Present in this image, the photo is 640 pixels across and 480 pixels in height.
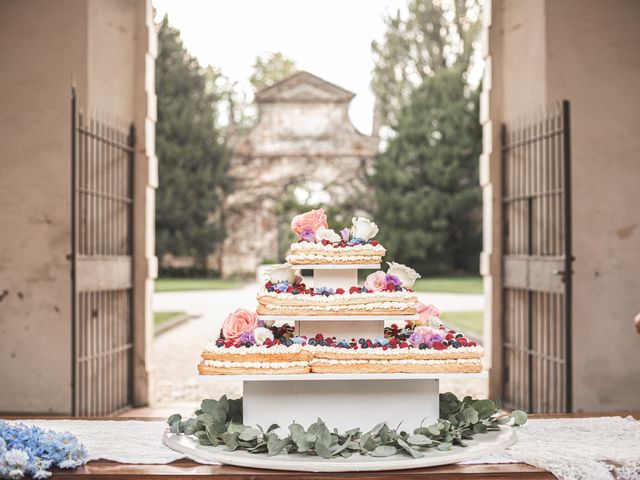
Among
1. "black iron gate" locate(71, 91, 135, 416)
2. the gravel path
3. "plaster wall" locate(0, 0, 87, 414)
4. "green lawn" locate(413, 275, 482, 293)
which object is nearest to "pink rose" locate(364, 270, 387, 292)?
the gravel path

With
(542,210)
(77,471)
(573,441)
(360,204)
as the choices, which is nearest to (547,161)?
(542,210)

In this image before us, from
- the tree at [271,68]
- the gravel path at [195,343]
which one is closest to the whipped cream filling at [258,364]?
the gravel path at [195,343]

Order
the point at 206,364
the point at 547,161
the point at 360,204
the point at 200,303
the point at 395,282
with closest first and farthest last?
the point at 206,364
the point at 395,282
the point at 547,161
the point at 200,303
the point at 360,204

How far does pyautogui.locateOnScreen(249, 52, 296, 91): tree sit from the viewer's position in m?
33.6

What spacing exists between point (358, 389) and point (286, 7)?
26.1 meters

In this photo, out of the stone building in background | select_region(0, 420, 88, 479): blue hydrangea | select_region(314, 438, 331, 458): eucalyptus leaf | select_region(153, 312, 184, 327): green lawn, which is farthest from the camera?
the stone building in background

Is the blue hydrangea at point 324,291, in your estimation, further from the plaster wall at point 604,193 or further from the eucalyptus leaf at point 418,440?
the plaster wall at point 604,193

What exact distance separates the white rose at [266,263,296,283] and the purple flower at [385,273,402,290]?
43cm

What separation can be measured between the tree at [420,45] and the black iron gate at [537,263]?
2308 cm

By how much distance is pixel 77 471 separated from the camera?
320 cm

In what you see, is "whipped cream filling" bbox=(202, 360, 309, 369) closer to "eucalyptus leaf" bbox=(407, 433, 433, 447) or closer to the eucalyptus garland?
the eucalyptus garland

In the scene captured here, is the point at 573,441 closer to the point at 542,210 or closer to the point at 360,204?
the point at 542,210

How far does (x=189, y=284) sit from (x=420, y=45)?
12.9 meters

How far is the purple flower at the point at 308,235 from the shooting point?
12.4ft
